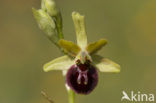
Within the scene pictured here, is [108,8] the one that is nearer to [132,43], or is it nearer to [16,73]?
[132,43]

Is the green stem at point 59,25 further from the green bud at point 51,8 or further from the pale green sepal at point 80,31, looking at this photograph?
the pale green sepal at point 80,31

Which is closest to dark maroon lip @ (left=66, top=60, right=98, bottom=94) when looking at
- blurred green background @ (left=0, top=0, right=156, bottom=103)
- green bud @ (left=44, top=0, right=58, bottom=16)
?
green bud @ (left=44, top=0, right=58, bottom=16)

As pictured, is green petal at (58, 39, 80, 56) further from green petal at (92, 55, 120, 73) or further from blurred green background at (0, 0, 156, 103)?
blurred green background at (0, 0, 156, 103)

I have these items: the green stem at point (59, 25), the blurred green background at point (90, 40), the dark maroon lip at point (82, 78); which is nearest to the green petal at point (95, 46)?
the dark maroon lip at point (82, 78)

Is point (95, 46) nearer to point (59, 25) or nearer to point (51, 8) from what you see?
point (59, 25)

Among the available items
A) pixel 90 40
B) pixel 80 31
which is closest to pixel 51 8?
pixel 80 31

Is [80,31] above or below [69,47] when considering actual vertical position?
above

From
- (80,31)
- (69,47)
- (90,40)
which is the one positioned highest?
(90,40)
